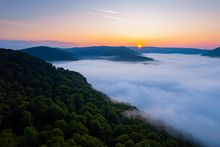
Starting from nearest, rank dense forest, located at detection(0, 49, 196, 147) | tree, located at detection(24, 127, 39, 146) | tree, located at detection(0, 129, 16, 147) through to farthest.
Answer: tree, located at detection(0, 129, 16, 147)
tree, located at detection(24, 127, 39, 146)
dense forest, located at detection(0, 49, 196, 147)

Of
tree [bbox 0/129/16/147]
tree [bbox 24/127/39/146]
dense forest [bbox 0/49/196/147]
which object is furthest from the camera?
dense forest [bbox 0/49/196/147]

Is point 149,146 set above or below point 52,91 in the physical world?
below

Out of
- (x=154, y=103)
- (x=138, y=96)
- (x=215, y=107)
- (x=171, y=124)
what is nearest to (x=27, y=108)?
(x=171, y=124)

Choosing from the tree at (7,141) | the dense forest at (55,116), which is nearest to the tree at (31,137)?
the dense forest at (55,116)

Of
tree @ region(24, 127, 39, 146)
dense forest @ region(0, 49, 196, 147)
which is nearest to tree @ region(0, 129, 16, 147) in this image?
dense forest @ region(0, 49, 196, 147)

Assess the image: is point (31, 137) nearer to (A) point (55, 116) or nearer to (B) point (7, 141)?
(B) point (7, 141)

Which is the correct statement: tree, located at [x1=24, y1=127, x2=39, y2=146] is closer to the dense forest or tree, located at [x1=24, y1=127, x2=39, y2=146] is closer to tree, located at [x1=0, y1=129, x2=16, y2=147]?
the dense forest

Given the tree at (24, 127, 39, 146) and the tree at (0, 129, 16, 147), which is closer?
the tree at (0, 129, 16, 147)

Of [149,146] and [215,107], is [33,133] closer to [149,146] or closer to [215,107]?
[149,146]
